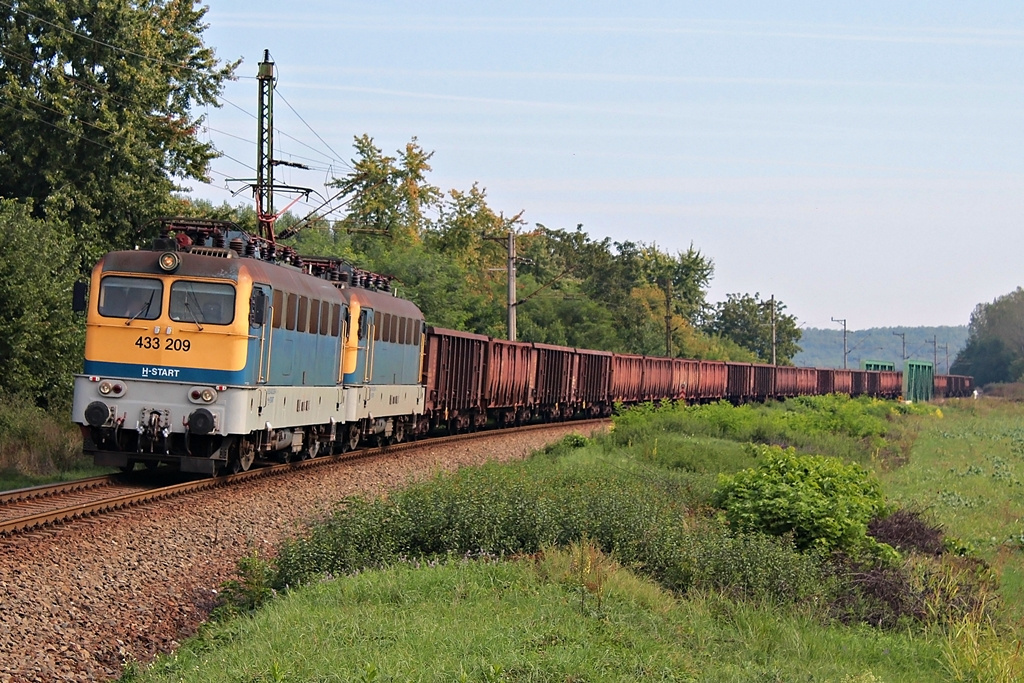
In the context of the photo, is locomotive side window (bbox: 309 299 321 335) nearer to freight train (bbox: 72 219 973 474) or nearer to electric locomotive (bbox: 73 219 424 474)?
freight train (bbox: 72 219 973 474)

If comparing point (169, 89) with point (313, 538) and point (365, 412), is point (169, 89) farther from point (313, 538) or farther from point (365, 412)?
point (313, 538)

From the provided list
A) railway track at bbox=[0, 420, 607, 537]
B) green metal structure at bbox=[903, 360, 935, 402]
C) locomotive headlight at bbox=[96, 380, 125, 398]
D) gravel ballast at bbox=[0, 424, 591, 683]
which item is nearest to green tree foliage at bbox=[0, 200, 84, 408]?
locomotive headlight at bbox=[96, 380, 125, 398]

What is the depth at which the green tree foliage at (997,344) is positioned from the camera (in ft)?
424

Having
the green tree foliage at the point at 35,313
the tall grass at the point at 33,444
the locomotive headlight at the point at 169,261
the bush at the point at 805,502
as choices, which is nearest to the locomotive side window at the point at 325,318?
the locomotive headlight at the point at 169,261

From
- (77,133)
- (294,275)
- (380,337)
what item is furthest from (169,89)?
(294,275)

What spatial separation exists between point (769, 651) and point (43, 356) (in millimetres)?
14862

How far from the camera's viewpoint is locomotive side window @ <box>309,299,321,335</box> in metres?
17.9

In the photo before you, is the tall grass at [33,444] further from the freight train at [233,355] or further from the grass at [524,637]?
the grass at [524,637]

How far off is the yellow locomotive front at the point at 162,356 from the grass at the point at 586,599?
3885 mm

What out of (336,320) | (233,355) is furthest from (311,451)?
(233,355)

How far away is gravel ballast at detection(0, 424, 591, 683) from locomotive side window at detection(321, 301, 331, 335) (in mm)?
3775

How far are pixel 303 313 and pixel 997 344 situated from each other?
427ft

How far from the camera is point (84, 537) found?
11.1 m

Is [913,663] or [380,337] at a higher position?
[380,337]
